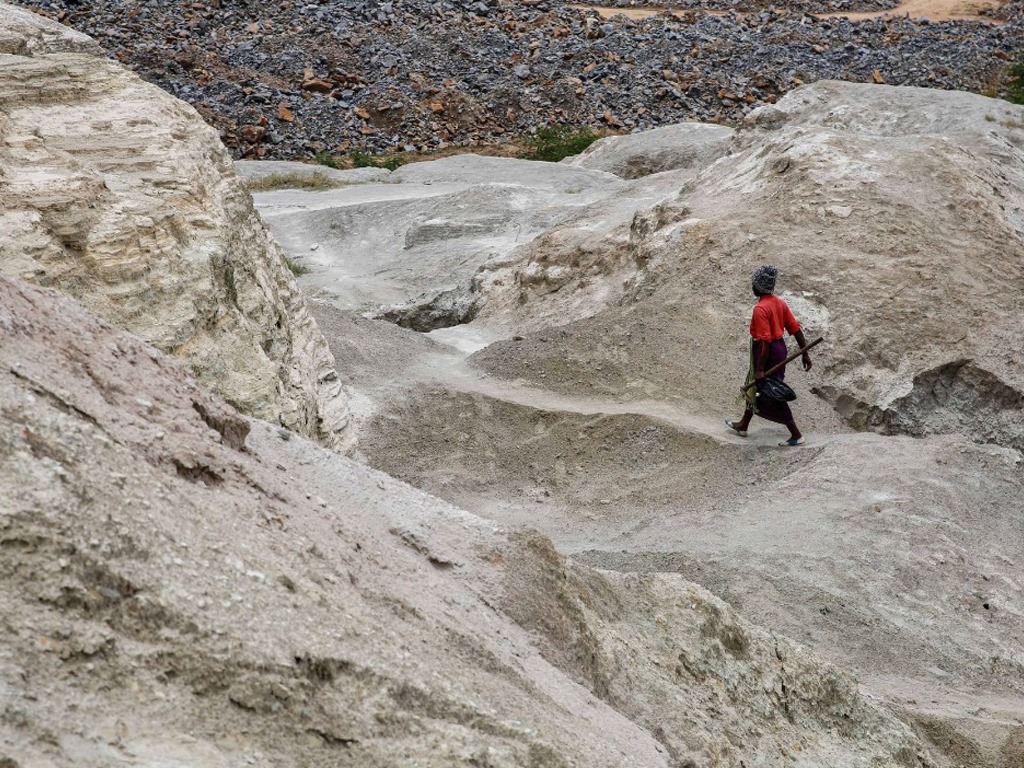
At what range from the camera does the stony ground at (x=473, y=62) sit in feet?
108

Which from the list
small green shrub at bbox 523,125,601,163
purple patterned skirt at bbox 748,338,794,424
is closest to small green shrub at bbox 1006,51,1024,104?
small green shrub at bbox 523,125,601,163

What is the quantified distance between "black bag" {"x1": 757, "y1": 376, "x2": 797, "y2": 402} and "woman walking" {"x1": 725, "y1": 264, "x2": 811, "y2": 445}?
36mm

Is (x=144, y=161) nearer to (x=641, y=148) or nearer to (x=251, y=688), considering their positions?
(x=251, y=688)

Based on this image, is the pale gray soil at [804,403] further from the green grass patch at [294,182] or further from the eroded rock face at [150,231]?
the green grass patch at [294,182]

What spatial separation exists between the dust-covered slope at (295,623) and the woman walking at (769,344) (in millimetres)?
5044

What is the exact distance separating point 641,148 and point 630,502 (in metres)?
15.9

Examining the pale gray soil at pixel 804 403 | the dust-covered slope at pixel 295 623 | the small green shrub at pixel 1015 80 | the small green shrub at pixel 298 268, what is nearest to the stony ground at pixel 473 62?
the small green shrub at pixel 1015 80

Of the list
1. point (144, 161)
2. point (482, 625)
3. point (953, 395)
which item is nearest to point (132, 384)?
point (482, 625)

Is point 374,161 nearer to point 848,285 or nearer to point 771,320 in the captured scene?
point 848,285

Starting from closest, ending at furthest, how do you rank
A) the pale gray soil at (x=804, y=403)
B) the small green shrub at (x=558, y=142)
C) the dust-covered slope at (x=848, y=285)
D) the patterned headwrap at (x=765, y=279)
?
the pale gray soil at (x=804, y=403) < the patterned headwrap at (x=765, y=279) < the dust-covered slope at (x=848, y=285) < the small green shrub at (x=558, y=142)

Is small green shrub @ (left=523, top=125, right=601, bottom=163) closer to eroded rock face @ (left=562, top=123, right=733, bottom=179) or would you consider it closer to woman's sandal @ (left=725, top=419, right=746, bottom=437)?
eroded rock face @ (left=562, top=123, right=733, bottom=179)

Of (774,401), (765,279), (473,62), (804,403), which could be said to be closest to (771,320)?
(765,279)

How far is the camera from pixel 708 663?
550 cm

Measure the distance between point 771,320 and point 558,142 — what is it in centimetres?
2084
